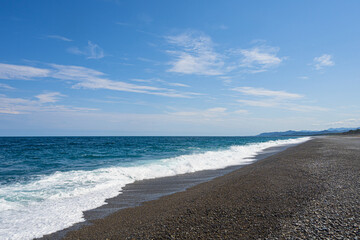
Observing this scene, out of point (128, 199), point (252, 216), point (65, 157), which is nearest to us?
point (252, 216)

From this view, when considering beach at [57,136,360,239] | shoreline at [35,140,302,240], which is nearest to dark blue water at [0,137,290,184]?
shoreline at [35,140,302,240]

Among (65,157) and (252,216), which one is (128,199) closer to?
(252,216)

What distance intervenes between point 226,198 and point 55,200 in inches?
268

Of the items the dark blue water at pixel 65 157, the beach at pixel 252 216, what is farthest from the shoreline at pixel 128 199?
the dark blue water at pixel 65 157

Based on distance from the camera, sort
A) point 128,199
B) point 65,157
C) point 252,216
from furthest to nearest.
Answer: point 65,157
point 128,199
point 252,216

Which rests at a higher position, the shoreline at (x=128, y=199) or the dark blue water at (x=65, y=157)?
the dark blue water at (x=65, y=157)

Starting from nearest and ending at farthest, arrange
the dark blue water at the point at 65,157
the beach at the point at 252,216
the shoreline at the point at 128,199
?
1. the beach at the point at 252,216
2. the shoreline at the point at 128,199
3. the dark blue water at the point at 65,157

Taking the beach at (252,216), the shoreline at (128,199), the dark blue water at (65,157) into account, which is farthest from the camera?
the dark blue water at (65,157)

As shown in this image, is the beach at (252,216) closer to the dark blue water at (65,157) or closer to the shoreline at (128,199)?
the shoreline at (128,199)

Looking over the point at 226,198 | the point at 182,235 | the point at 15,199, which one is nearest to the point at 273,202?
the point at 226,198

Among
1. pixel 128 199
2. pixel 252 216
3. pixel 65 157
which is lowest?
pixel 128 199

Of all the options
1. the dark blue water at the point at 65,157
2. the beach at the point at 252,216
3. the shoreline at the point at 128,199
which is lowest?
the shoreline at the point at 128,199

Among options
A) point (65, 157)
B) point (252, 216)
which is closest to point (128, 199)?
point (252, 216)

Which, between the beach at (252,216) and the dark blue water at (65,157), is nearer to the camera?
the beach at (252,216)
